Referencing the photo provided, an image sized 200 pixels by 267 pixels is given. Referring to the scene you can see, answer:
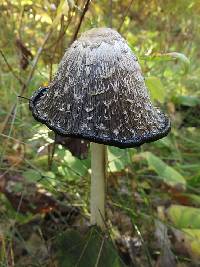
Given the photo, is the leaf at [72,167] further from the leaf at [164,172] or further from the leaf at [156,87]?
the leaf at [156,87]

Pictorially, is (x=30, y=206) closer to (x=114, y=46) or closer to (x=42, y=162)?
(x=42, y=162)

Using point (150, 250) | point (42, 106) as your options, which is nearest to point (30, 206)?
point (150, 250)

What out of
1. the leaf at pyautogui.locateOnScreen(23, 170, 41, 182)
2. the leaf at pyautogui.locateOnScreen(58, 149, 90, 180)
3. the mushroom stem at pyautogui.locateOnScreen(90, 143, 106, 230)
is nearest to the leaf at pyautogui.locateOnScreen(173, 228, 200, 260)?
the mushroom stem at pyautogui.locateOnScreen(90, 143, 106, 230)

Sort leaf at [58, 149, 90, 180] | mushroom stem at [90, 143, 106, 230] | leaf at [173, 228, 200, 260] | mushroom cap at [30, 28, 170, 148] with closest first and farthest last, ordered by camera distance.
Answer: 1. mushroom cap at [30, 28, 170, 148]
2. mushroom stem at [90, 143, 106, 230]
3. leaf at [173, 228, 200, 260]
4. leaf at [58, 149, 90, 180]

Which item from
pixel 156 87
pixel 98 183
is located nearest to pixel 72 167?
pixel 98 183

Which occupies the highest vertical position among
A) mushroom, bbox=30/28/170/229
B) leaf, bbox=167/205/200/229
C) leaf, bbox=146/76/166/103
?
leaf, bbox=146/76/166/103

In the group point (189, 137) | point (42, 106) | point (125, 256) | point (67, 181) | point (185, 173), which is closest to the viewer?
point (42, 106)

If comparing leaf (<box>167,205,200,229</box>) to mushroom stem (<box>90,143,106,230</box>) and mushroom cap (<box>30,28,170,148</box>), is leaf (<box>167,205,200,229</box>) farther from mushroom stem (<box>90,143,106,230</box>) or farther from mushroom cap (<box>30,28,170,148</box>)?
mushroom cap (<box>30,28,170,148</box>)
